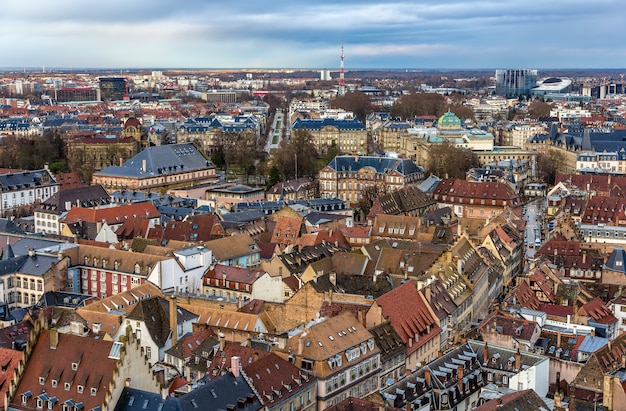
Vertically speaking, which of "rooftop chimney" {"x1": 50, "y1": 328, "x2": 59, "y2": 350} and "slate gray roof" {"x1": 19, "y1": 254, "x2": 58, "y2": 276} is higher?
"rooftop chimney" {"x1": 50, "y1": 328, "x2": 59, "y2": 350}

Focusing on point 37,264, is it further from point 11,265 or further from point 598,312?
point 598,312

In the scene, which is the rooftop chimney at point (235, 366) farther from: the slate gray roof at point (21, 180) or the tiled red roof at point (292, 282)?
the slate gray roof at point (21, 180)

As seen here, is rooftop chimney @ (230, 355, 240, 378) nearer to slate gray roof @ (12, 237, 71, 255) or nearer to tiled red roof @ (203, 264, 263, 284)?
tiled red roof @ (203, 264, 263, 284)

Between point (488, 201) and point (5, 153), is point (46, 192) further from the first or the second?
point (488, 201)

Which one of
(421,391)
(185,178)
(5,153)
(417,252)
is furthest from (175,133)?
(421,391)

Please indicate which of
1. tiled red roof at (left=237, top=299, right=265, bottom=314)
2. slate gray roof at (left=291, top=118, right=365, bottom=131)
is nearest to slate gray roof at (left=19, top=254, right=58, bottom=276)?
tiled red roof at (left=237, top=299, right=265, bottom=314)

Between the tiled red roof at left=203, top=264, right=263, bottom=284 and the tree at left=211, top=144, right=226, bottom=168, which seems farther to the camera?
the tree at left=211, top=144, right=226, bottom=168

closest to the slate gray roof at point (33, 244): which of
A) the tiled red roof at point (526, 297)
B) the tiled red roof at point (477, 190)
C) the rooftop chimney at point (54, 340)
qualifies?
the rooftop chimney at point (54, 340)
